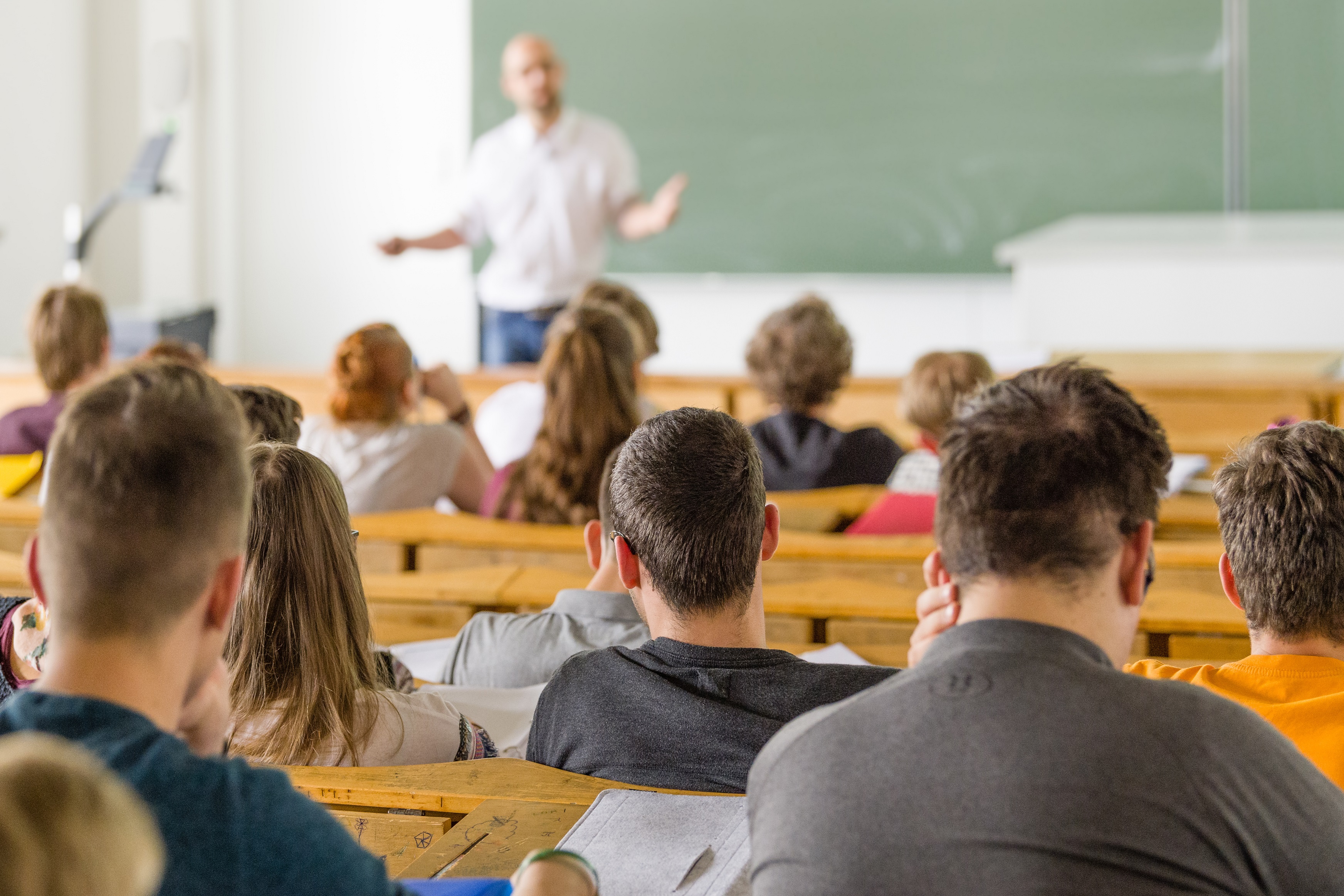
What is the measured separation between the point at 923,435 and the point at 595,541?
1.50 meters

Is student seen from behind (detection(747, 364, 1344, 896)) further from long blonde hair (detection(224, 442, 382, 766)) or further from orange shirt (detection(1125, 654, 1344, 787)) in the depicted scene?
long blonde hair (detection(224, 442, 382, 766))

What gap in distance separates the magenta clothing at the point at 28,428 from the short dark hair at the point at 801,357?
184 centimetres

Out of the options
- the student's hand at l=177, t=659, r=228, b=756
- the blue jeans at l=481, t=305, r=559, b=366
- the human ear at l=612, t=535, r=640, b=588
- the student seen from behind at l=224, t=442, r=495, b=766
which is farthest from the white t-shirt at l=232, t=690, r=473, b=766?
the blue jeans at l=481, t=305, r=559, b=366

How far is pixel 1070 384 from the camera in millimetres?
1062

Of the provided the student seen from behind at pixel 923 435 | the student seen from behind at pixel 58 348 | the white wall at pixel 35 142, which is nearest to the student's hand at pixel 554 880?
the student seen from behind at pixel 923 435

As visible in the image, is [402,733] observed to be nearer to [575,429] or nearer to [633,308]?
[575,429]

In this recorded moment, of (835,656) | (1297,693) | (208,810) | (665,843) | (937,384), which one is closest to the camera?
(208,810)

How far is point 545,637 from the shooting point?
6.70 ft

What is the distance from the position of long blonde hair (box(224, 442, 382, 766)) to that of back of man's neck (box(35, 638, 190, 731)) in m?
0.64

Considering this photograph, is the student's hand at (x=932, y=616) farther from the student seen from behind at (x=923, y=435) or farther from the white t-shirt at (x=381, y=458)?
the white t-shirt at (x=381, y=458)

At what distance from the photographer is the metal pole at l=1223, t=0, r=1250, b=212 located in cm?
640

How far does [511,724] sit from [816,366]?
181 cm

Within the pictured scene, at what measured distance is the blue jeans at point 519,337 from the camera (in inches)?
220

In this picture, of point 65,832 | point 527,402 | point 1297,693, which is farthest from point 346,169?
point 65,832
